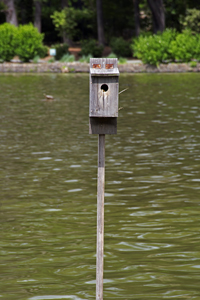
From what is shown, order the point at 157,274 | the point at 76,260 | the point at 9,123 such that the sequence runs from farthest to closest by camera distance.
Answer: the point at 9,123 → the point at 76,260 → the point at 157,274

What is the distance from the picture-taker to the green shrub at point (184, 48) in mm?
41969

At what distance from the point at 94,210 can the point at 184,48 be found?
116 ft

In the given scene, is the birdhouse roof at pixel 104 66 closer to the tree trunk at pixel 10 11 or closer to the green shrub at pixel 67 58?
the green shrub at pixel 67 58

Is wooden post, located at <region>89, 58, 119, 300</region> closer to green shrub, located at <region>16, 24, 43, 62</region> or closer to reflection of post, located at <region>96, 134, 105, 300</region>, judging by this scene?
reflection of post, located at <region>96, 134, 105, 300</region>

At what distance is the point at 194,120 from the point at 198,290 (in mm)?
12533

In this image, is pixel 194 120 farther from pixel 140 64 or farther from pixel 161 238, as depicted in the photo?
pixel 140 64

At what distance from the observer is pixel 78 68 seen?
43625 mm

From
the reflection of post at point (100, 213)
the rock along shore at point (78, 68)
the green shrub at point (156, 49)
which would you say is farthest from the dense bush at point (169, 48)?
the reflection of post at point (100, 213)

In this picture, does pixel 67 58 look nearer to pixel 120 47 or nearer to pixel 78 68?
pixel 78 68

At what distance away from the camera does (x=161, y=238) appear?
698 centimetres

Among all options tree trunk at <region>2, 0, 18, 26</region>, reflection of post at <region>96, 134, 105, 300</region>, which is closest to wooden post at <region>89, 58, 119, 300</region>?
reflection of post at <region>96, 134, 105, 300</region>

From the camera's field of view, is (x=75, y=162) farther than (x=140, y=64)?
No

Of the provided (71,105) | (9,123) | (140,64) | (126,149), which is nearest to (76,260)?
(126,149)

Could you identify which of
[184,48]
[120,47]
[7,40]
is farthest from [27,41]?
[184,48]
